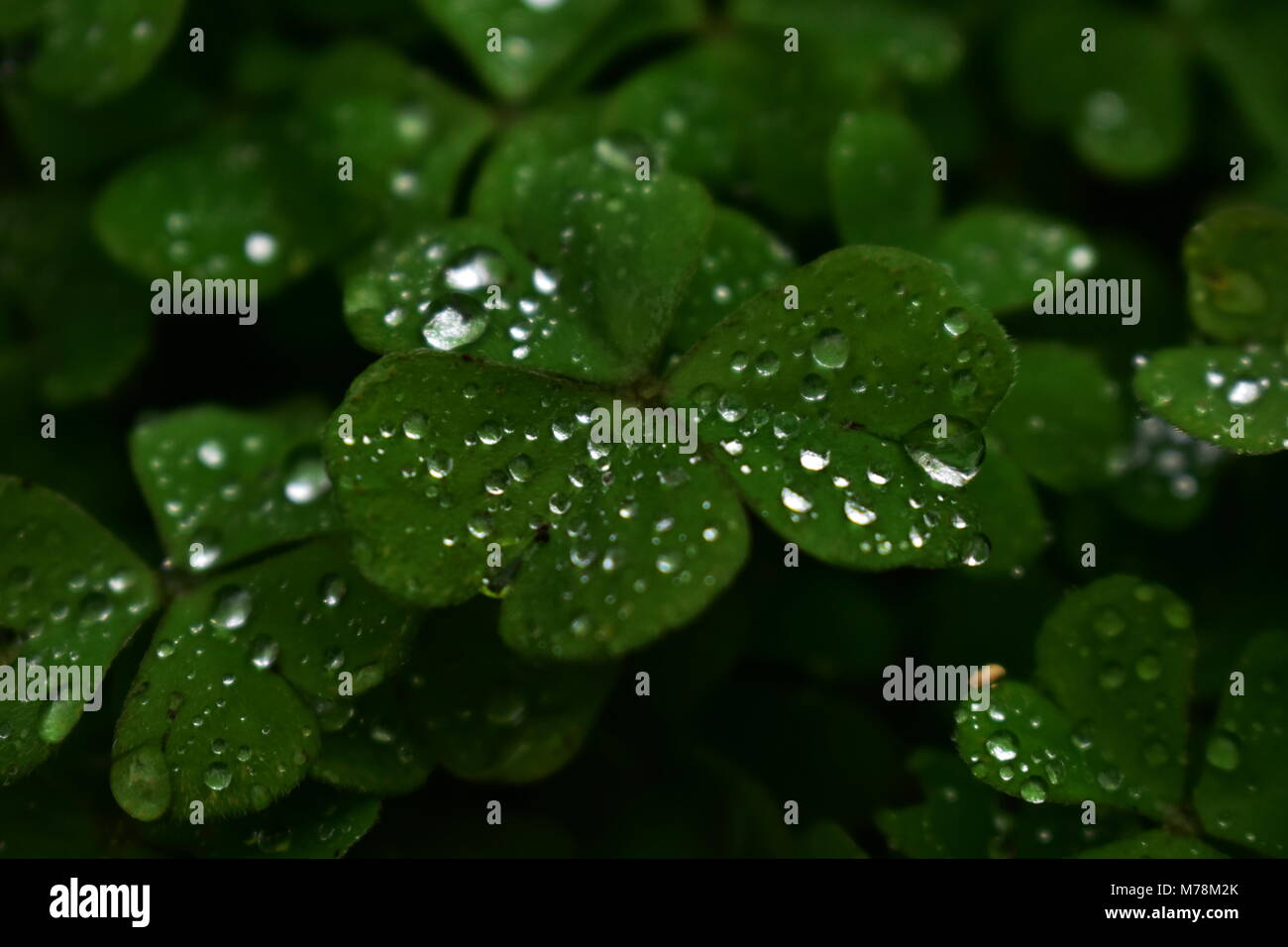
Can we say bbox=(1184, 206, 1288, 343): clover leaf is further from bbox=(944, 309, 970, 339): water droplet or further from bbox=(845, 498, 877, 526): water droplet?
bbox=(845, 498, 877, 526): water droplet

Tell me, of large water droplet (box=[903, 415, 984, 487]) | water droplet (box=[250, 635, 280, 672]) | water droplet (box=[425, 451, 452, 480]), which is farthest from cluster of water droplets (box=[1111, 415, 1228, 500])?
water droplet (box=[250, 635, 280, 672])

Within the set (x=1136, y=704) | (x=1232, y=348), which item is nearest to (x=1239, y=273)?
(x=1232, y=348)

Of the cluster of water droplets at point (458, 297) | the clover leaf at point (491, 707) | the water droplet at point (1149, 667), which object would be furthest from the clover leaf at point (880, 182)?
the clover leaf at point (491, 707)

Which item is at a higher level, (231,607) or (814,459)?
(814,459)

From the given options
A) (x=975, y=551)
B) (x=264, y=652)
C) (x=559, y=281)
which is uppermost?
(x=559, y=281)

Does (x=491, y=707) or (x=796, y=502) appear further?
(x=491, y=707)

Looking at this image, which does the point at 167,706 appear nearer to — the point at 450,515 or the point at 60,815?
the point at 60,815

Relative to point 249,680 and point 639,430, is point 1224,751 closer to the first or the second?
point 639,430
